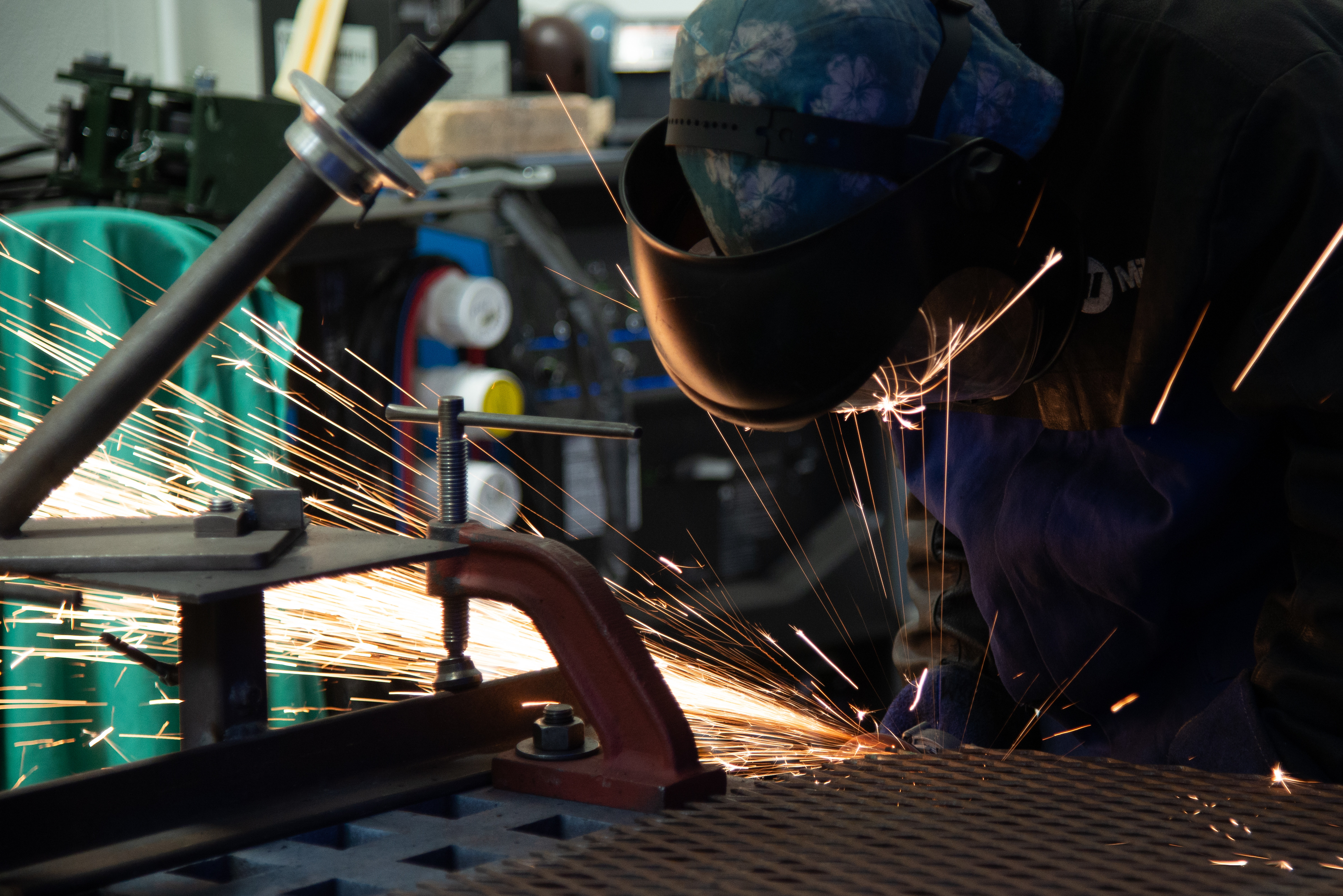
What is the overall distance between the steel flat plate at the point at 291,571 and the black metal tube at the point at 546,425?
124 millimetres

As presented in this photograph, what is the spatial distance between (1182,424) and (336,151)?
0.95 m

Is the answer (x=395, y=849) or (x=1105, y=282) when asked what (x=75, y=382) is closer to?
(x=395, y=849)

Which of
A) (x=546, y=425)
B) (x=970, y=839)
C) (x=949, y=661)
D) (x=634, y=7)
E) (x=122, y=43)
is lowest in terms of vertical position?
(x=970, y=839)

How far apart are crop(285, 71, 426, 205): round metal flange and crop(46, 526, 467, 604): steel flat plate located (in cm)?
31

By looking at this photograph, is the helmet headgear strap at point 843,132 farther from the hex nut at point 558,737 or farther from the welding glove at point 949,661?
the welding glove at point 949,661

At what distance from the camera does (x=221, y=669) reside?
1.11 metres

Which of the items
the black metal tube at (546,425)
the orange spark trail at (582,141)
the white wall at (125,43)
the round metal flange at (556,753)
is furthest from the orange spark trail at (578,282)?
the round metal flange at (556,753)

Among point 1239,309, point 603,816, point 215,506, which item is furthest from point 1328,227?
point 215,506

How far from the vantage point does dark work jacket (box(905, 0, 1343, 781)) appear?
1215mm

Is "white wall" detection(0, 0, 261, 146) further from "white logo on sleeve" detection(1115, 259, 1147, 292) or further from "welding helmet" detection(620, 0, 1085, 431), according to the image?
"white logo on sleeve" detection(1115, 259, 1147, 292)

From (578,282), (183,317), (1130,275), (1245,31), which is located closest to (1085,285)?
(1130,275)

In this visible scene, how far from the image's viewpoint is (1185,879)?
0.91 metres

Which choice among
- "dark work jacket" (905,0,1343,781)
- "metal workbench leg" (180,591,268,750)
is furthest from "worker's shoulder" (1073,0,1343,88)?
"metal workbench leg" (180,591,268,750)

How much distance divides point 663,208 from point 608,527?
1.86 meters
